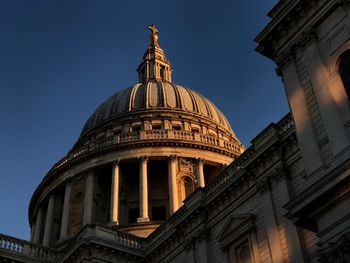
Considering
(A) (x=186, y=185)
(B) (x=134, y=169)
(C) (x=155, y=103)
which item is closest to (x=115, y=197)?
(B) (x=134, y=169)

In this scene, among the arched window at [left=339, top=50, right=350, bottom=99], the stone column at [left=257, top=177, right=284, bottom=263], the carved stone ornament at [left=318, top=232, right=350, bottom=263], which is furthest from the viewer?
the stone column at [left=257, top=177, right=284, bottom=263]

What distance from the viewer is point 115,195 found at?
155 ft

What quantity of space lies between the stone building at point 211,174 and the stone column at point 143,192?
102 mm

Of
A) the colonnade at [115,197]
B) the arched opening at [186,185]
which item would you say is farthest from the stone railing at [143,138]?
the arched opening at [186,185]

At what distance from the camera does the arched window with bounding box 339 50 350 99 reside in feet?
60.1

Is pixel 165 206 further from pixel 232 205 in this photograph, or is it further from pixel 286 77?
pixel 286 77

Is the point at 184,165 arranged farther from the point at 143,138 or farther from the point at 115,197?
the point at 115,197

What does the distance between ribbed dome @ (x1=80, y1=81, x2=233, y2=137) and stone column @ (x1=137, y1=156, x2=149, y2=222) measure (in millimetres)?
8847

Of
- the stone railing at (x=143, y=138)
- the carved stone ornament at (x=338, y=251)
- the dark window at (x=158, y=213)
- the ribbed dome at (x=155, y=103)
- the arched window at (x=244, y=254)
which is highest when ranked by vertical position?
the ribbed dome at (x=155, y=103)

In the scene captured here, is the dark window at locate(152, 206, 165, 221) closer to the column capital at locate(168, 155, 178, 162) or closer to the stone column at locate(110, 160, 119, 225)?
the stone column at locate(110, 160, 119, 225)

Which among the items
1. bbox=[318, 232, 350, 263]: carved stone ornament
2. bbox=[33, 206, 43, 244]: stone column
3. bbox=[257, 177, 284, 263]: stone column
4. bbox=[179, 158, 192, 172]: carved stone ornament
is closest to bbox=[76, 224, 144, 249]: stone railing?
bbox=[257, 177, 284, 263]: stone column

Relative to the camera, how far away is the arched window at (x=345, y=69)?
18.3 metres

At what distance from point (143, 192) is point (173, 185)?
2529 millimetres

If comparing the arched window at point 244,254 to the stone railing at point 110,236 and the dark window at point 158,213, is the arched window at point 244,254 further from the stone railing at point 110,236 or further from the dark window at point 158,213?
the dark window at point 158,213
